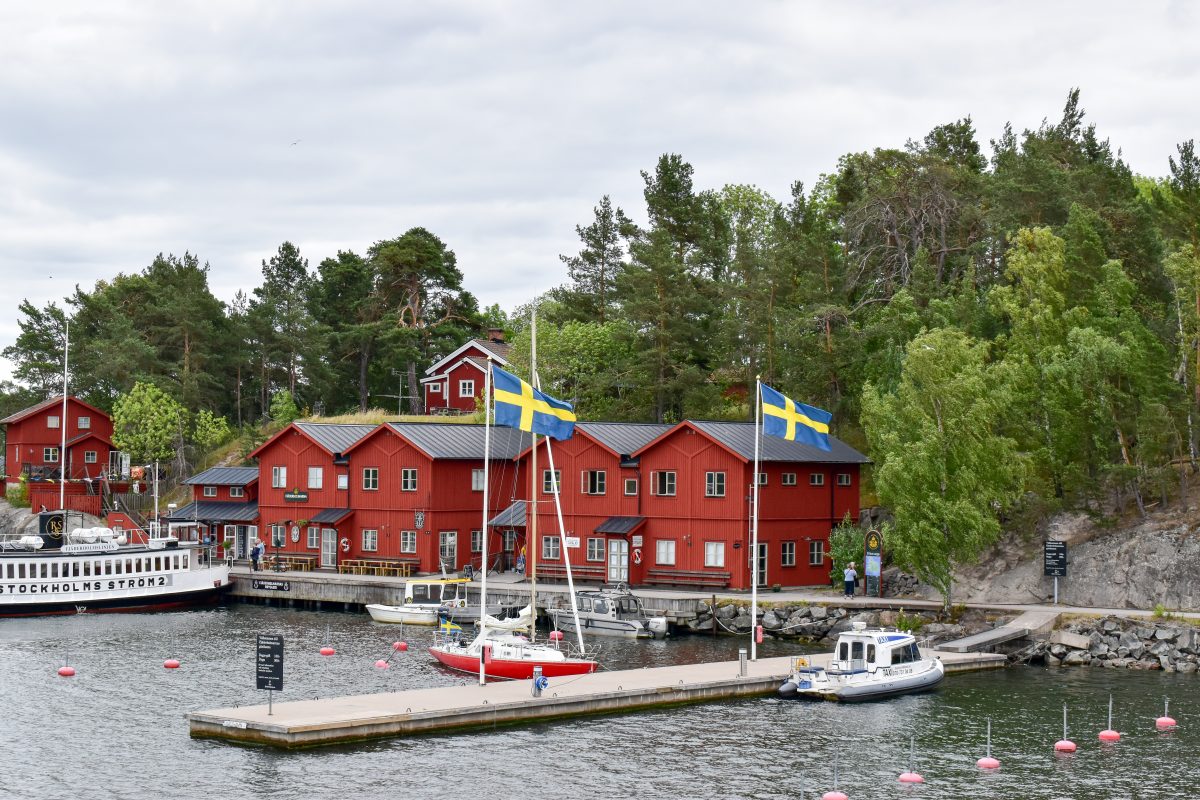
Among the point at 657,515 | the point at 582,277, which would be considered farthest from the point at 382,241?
the point at 657,515

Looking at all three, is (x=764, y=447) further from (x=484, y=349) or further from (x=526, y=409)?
(x=484, y=349)

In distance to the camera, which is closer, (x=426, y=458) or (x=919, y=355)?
(x=919, y=355)

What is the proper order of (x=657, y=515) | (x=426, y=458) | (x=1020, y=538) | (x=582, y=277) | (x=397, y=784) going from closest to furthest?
(x=397, y=784) → (x=1020, y=538) → (x=657, y=515) → (x=426, y=458) → (x=582, y=277)

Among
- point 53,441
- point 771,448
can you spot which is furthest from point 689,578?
point 53,441

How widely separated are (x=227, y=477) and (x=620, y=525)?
1137 inches

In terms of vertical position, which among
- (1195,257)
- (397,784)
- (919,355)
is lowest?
(397,784)

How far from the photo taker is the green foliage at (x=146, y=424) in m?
94.2

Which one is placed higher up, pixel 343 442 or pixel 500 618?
pixel 343 442

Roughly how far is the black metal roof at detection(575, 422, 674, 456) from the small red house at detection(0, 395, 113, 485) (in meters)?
46.9

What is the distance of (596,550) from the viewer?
64750 millimetres

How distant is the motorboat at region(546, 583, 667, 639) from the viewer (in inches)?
2175

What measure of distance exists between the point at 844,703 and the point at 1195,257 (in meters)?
30.1

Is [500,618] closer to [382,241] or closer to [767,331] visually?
[767,331]

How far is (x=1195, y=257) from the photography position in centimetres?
5912
